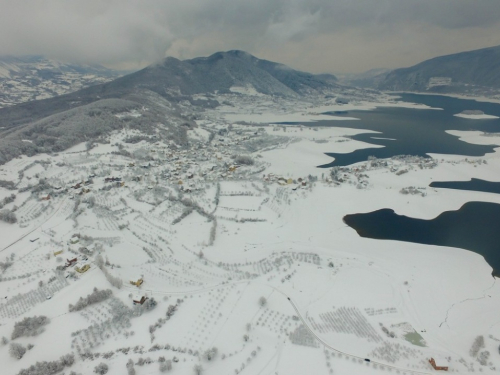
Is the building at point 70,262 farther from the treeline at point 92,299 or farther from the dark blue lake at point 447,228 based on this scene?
the dark blue lake at point 447,228

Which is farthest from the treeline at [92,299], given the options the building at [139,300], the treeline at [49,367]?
the treeline at [49,367]

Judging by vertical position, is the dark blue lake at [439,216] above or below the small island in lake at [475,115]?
below

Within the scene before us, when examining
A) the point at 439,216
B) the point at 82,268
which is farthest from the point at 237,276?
the point at 439,216

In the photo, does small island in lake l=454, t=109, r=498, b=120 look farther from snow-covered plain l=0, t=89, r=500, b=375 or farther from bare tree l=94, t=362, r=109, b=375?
bare tree l=94, t=362, r=109, b=375

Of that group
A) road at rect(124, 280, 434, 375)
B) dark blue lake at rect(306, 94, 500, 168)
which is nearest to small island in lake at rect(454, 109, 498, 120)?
dark blue lake at rect(306, 94, 500, 168)

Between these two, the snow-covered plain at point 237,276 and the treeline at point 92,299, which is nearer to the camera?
the snow-covered plain at point 237,276

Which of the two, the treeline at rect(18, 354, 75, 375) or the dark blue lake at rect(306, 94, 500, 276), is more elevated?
the treeline at rect(18, 354, 75, 375)

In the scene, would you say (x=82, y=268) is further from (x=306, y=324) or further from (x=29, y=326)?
(x=306, y=324)
